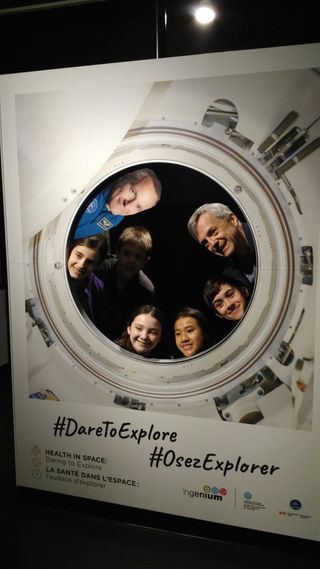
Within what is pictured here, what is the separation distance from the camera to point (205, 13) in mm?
1968

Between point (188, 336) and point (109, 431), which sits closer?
point (188, 336)

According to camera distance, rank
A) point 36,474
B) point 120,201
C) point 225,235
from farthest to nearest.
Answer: point 36,474
point 120,201
point 225,235

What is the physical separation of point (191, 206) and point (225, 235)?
18 cm

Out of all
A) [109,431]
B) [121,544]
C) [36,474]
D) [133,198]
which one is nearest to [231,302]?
[133,198]

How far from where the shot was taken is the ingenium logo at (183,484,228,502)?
1952 mm

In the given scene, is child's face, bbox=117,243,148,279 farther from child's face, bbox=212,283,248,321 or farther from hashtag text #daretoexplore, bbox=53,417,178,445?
hashtag text #daretoexplore, bbox=53,417,178,445

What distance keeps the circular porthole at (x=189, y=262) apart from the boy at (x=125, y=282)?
45 mm

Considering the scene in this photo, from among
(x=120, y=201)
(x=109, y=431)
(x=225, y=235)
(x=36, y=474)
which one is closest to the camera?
(x=225, y=235)

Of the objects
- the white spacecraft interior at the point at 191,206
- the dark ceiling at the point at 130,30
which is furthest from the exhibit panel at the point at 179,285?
the dark ceiling at the point at 130,30

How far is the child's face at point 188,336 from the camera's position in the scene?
1892 mm

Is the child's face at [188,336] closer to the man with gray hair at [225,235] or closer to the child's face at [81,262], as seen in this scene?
the man with gray hair at [225,235]

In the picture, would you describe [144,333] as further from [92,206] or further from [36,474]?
[36,474]

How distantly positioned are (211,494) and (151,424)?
0.40 metres

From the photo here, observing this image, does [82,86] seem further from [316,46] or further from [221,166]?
[316,46]
